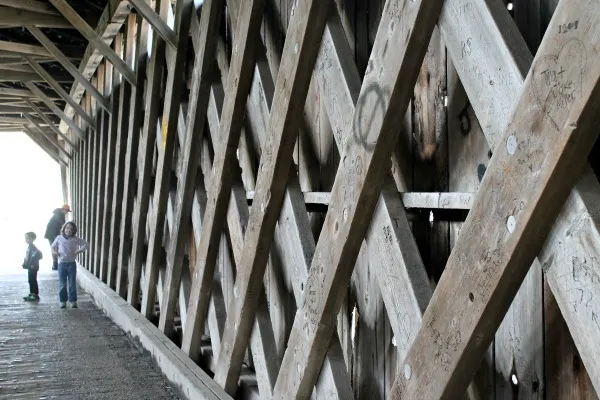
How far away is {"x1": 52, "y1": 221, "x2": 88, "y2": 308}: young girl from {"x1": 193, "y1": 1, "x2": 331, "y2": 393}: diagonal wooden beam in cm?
564

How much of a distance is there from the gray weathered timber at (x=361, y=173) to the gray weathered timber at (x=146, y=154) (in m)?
3.75

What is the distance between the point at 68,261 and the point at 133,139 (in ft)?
9.31

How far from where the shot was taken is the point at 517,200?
1.59 metres

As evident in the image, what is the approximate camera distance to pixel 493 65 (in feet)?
5.75

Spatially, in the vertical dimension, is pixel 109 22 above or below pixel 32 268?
above

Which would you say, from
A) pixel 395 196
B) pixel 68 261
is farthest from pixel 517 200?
pixel 68 261

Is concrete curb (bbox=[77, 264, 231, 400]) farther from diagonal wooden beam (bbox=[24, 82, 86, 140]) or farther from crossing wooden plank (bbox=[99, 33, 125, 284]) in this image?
diagonal wooden beam (bbox=[24, 82, 86, 140])

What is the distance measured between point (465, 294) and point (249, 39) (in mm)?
2265

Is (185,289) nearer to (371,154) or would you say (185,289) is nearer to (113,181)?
(371,154)

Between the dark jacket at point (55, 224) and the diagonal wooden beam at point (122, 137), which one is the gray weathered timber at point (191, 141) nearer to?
the diagonal wooden beam at point (122, 137)

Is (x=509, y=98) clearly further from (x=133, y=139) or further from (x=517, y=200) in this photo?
(x=133, y=139)

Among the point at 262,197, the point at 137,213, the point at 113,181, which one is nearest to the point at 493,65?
the point at 262,197

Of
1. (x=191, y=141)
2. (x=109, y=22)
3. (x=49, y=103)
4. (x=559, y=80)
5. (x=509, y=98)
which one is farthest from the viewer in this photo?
(x=49, y=103)

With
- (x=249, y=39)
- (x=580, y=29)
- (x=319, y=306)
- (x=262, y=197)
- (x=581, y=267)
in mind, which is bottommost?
(x=319, y=306)
